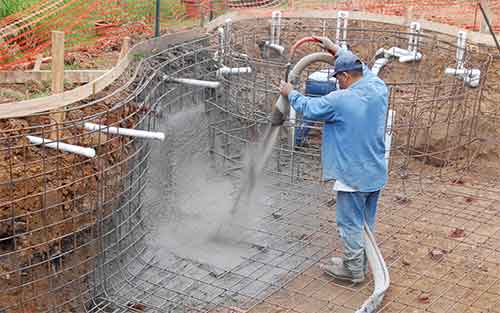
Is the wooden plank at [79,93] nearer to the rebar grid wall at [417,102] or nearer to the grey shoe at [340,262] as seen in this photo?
the rebar grid wall at [417,102]

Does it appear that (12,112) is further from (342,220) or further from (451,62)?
(451,62)

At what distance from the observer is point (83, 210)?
5.37 meters

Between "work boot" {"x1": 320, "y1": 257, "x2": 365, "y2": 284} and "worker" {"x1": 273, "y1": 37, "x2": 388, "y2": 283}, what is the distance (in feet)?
0.36

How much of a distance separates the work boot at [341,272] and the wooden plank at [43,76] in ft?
9.32

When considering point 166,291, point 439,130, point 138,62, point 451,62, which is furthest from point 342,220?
point 451,62

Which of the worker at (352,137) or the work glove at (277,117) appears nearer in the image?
the worker at (352,137)

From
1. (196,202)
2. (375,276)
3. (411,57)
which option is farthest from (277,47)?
(375,276)

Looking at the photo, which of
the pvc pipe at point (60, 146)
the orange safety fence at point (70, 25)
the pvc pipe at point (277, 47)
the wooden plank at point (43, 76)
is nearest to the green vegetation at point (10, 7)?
the orange safety fence at point (70, 25)

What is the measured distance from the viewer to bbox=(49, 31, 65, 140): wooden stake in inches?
201

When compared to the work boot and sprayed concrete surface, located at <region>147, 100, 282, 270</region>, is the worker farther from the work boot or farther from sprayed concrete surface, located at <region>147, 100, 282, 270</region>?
sprayed concrete surface, located at <region>147, 100, 282, 270</region>

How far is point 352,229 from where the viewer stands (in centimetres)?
525

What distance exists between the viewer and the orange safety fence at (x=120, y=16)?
24.6 ft

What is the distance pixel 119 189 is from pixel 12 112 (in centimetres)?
107

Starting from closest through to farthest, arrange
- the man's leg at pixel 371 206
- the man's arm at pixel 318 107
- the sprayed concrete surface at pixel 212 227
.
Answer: the man's arm at pixel 318 107 < the man's leg at pixel 371 206 < the sprayed concrete surface at pixel 212 227
